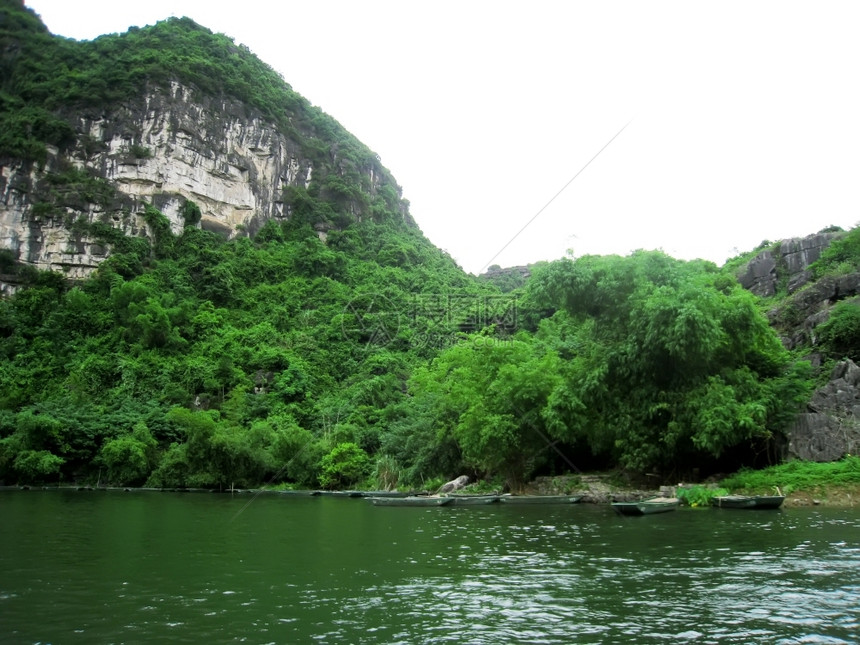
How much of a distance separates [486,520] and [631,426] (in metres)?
7.95

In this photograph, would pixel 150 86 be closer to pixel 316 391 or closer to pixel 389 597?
pixel 316 391

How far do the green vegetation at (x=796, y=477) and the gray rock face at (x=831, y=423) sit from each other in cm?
48

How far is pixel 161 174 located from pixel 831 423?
260 feet

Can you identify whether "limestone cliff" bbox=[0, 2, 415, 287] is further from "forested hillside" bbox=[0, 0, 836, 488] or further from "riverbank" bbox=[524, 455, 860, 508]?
"riverbank" bbox=[524, 455, 860, 508]

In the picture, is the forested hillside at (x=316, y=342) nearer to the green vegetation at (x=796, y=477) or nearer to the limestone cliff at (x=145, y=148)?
the limestone cliff at (x=145, y=148)

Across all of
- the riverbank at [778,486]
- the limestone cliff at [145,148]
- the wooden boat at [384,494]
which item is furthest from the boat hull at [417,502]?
the limestone cliff at [145,148]

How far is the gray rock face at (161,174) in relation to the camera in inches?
2847

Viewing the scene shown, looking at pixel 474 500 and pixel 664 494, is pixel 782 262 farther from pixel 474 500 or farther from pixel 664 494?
pixel 474 500

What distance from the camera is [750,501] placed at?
20.1 metres

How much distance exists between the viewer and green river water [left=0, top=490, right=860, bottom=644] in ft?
24.7

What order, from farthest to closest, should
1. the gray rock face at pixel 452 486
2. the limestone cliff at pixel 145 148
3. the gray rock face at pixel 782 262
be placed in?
the limestone cliff at pixel 145 148 → the gray rock face at pixel 782 262 → the gray rock face at pixel 452 486

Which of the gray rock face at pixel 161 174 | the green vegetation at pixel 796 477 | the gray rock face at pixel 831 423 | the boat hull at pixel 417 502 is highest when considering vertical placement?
the gray rock face at pixel 161 174

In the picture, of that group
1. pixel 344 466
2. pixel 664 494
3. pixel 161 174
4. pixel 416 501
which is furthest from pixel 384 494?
pixel 161 174

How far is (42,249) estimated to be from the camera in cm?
7194
